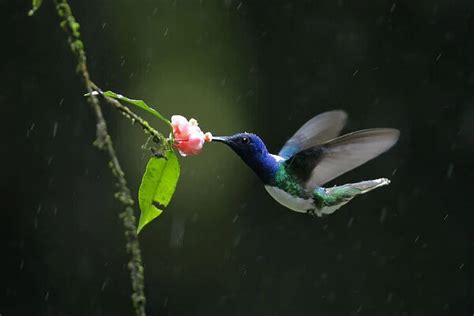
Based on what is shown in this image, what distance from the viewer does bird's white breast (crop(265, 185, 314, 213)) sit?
142cm

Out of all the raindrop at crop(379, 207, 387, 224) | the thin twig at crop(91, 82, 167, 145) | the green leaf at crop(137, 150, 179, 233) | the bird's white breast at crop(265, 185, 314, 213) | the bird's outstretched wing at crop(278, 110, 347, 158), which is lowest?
the raindrop at crop(379, 207, 387, 224)

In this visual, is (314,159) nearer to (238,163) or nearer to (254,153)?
(254,153)

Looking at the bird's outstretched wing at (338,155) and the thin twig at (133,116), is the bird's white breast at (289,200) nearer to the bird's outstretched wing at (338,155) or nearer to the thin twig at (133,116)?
the bird's outstretched wing at (338,155)

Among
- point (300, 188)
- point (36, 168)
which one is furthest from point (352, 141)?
point (36, 168)

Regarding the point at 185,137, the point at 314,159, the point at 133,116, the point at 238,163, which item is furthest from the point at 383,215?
the point at 133,116

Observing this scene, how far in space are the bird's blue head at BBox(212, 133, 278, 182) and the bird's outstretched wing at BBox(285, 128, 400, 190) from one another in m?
0.05

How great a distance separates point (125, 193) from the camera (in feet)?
2.09

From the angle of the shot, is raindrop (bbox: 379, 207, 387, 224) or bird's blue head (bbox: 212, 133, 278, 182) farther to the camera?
raindrop (bbox: 379, 207, 387, 224)

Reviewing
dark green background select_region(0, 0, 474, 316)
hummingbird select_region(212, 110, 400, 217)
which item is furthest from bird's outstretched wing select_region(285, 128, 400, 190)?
dark green background select_region(0, 0, 474, 316)

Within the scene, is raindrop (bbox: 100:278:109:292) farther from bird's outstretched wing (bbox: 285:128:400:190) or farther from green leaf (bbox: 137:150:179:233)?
green leaf (bbox: 137:150:179:233)

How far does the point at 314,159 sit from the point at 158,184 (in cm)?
47

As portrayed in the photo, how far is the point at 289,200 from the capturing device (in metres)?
1.46

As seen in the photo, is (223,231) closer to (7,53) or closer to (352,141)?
(7,53)

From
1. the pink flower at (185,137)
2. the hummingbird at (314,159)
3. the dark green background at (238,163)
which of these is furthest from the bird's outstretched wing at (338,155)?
the dark green background at (238,163)
